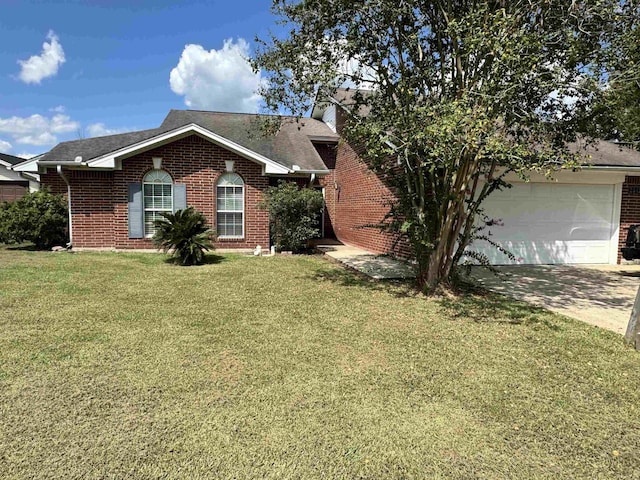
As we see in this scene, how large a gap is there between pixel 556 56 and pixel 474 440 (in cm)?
571

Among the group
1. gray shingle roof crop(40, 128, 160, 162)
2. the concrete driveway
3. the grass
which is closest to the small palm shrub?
the grass

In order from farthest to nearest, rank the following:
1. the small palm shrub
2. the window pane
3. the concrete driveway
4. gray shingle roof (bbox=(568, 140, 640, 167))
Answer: the window pane
gray shingle roof (bbox=(568, 140, 640, 167))
the small palm shrub
the concrete driveway

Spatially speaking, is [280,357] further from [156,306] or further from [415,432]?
[156,306]

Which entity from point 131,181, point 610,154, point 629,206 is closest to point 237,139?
point 131,181

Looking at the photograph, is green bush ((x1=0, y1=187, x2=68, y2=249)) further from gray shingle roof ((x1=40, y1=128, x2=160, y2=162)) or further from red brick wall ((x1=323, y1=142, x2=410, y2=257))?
red brick wall ((x1=323, y1=142, x2=410, y2=257))

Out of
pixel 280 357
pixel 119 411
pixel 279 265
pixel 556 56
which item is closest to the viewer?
pixel 119 411

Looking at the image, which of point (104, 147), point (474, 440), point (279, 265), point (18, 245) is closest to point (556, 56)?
point (474, 440)

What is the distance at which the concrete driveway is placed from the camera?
6.23m

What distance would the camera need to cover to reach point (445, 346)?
4.75m

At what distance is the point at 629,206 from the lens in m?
11.3

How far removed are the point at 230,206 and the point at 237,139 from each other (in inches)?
152

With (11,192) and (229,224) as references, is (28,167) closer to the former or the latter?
(229,224)

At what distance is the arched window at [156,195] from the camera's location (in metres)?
11.9

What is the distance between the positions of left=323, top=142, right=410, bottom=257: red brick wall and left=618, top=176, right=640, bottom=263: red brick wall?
5982 millimetres
